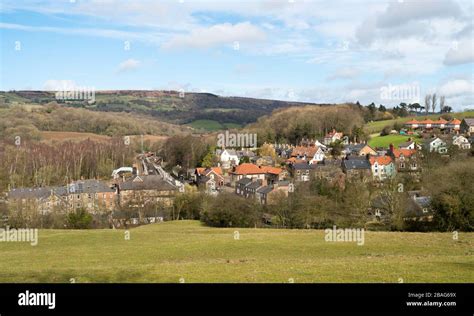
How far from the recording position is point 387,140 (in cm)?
9269

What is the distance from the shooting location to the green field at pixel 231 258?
535 inches

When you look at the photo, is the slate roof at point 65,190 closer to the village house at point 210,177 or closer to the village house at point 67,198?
the village house at point 67,198

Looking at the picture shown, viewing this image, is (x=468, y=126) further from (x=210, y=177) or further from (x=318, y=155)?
(x=210, y=177)

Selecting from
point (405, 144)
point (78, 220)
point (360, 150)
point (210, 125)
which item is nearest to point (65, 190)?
point (78, 220)

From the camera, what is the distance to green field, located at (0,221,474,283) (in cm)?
1360

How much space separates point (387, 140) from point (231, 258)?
79.6 meters

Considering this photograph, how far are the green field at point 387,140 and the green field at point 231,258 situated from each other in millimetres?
59504

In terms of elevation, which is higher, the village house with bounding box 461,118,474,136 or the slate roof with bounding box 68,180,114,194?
the village house with bounding box 461,118,474,136

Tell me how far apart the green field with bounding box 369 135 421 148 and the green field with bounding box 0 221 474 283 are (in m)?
59.5

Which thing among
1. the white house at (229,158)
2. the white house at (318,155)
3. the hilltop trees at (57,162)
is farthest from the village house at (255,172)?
the hilltop trees at (57,162)

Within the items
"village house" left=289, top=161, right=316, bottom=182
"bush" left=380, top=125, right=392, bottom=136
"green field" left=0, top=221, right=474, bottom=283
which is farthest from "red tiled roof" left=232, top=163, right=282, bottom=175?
"bush" left=380, top=125, right=392, bottom=136

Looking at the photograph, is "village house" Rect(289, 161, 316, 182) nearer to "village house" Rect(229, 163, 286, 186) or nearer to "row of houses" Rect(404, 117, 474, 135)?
"village house" Rect(229, 163, 286, 186)
